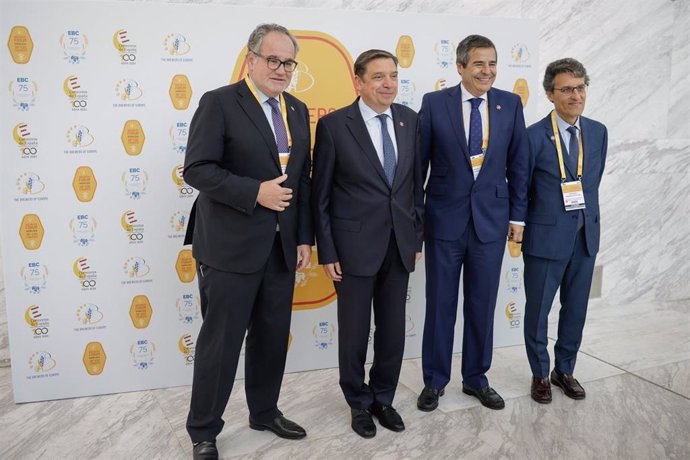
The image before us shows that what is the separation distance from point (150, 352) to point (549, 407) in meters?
2.18

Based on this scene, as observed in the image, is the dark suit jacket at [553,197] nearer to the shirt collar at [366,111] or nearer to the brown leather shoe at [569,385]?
the brown leather shoe at [569,385]

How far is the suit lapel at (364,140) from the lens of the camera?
2.60 metres

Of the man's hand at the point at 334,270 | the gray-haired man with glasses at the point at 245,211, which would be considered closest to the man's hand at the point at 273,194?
the gray-haired man with glasses at the point at 245,211

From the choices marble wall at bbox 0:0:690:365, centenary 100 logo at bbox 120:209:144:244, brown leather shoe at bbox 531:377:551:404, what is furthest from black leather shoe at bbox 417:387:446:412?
marble wall at bbox 0:0:690:365

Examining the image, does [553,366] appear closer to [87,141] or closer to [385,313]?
[385,313]

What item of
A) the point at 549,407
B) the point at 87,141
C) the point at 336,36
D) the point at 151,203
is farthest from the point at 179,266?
the point at 549,407

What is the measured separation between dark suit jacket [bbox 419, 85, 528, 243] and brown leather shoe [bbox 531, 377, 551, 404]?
831 mm

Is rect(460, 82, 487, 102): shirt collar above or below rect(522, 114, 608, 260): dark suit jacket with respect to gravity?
above

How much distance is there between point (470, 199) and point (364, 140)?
0.63 m

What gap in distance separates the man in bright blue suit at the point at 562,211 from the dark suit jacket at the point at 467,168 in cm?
14

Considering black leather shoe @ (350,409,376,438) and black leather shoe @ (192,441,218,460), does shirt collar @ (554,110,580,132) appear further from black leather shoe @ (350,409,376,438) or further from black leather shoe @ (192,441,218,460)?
black leather shoe @ (192,441,218,460)

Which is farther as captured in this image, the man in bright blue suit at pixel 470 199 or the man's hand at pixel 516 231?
the man's hand at pixel 516 231

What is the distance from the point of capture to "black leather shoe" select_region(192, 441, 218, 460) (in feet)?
8.14

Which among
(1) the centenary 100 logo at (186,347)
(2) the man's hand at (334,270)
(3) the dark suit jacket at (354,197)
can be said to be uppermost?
(3) the dark suit jacket at (354,197)
